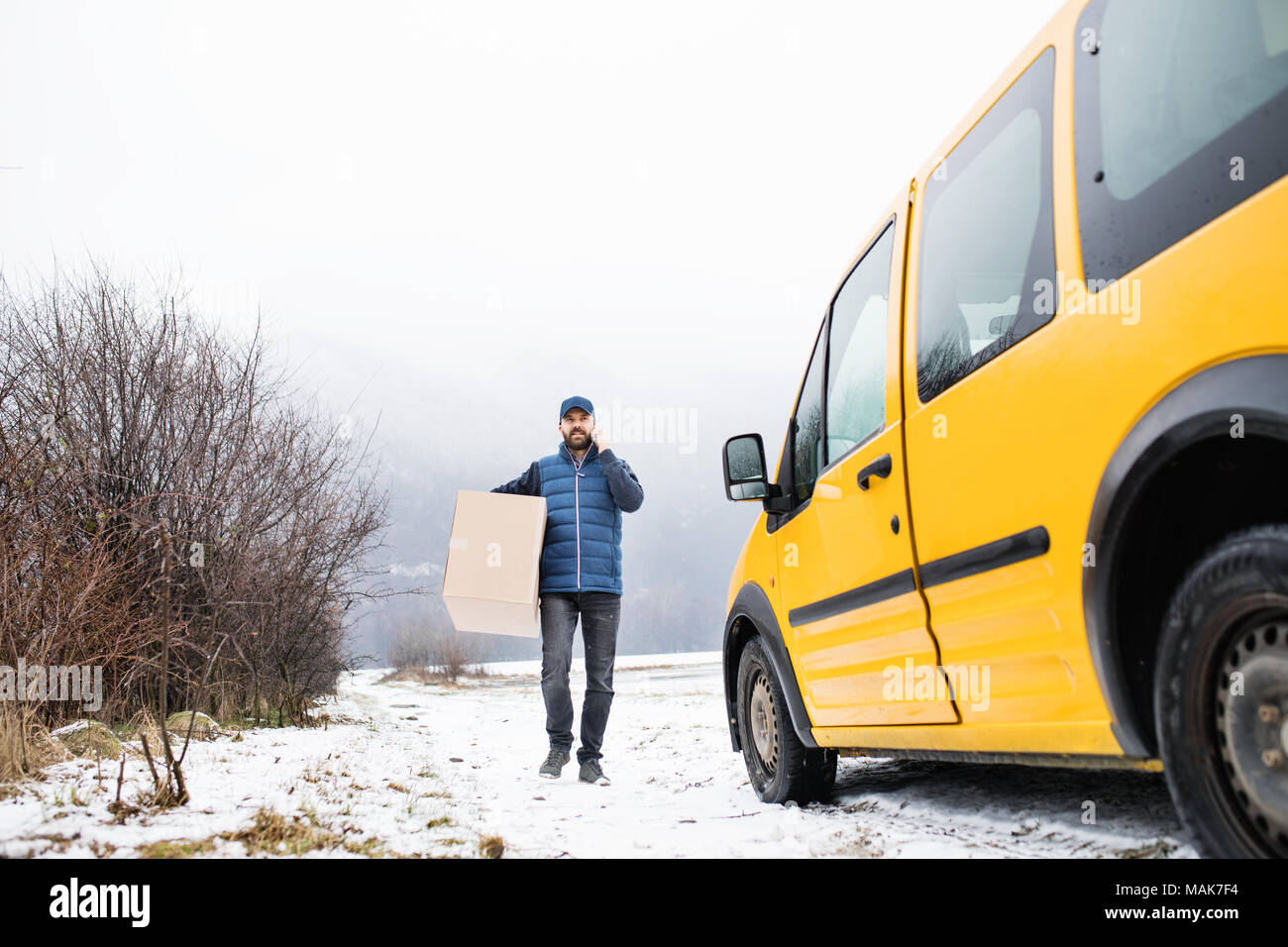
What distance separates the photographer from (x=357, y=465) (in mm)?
10289

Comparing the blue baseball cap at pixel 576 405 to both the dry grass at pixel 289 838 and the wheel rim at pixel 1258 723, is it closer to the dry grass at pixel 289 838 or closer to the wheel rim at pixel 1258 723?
the dry grass at pixel 289 838

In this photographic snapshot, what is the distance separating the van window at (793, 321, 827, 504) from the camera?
3396 millimetres

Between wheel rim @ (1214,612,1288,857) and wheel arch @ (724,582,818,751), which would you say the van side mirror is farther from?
wheel rim @ (1214,612,1288,857)

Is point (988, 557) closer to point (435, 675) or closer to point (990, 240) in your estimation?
point (990, 240)

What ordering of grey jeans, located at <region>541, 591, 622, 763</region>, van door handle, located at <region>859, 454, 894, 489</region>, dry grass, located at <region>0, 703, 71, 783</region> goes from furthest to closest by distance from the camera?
grey jeans, located at <region>541, 591, 622, 763</region>, dry grass, located at <region>0, 703, 71, 783</region>, van door handle, located at <region>859, 454, 894, 489</region>

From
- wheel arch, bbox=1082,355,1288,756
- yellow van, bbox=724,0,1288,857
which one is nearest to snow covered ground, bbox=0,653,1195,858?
yellow van, bbox=724,0,1288,857

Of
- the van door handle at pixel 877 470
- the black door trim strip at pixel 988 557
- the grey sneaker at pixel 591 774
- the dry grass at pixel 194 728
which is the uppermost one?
the van door handle at pixel 877 470

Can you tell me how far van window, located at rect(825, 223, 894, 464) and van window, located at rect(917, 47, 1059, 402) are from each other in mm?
290

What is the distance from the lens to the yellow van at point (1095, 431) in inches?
55.0

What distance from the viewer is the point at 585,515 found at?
5180 mm

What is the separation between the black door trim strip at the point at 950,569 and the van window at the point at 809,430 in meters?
0.54

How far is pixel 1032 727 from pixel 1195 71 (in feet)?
4.65

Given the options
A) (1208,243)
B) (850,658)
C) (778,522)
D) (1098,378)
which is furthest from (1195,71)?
(778,522)

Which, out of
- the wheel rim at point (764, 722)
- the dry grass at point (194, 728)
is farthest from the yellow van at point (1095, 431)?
the dry grass at point (194, 728)
